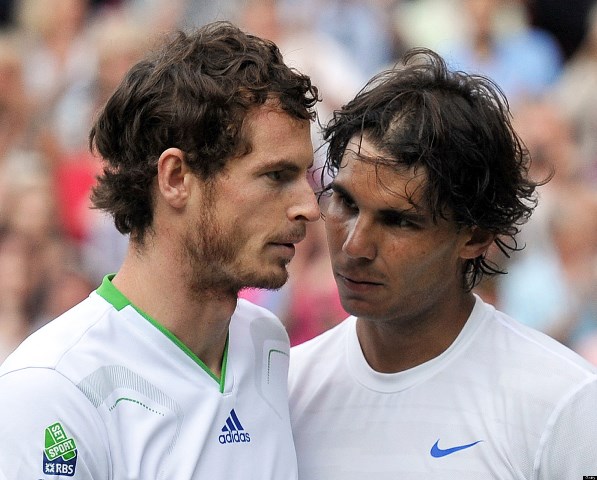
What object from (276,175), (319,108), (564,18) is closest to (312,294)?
(319,108)

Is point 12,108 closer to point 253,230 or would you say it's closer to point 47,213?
point 47,213

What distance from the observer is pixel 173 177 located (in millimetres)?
2908

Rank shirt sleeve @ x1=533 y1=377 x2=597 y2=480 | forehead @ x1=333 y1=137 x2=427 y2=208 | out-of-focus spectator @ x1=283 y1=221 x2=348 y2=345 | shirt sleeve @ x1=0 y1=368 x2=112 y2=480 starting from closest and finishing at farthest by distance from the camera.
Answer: shirt sleeve @ x1=0 y1=368 x2=112 y2=480 < shirt sleeve @ x1=533 y1=377 x2=597 y2=480 < forehead @ x1=333 y1=137 x2=427 y2=208 < out-of-focus spectator @ x1=283 y1=221 x2=348 y2=345

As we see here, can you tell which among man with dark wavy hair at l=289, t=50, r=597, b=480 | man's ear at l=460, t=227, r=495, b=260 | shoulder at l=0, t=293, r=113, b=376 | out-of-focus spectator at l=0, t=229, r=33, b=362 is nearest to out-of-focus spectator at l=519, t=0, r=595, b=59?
out-of-focus spectator at l=0, t=229, r=33, b=362

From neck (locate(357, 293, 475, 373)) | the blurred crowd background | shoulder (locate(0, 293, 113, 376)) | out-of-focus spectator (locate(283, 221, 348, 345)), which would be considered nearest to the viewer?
shoulder (locate(0, 293, 113, 376))

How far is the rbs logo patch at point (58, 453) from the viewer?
2426mm

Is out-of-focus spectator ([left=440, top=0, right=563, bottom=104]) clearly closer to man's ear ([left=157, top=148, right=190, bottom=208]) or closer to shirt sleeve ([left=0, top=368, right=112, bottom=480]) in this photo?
man's ear ([left=157, top=148, right=190, bottom=208])

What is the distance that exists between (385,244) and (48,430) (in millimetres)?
1096

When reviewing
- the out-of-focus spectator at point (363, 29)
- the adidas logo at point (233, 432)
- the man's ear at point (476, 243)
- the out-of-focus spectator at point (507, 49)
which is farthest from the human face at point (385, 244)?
the out-of-focus spectator at point (363, 29)

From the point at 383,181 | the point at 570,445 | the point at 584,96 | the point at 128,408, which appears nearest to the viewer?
the point at 128,408

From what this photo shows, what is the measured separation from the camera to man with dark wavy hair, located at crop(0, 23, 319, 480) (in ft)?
8.76

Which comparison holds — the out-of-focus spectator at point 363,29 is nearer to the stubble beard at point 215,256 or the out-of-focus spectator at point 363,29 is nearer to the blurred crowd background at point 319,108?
the blurred crowd background at point 319,108

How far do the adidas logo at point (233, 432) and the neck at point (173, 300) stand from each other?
15 cm

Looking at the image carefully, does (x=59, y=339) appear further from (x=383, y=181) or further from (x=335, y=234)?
(x=383, y=181)
